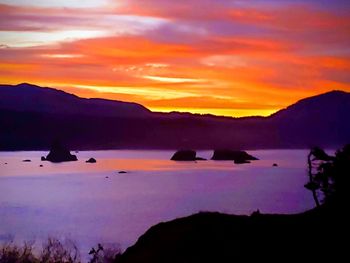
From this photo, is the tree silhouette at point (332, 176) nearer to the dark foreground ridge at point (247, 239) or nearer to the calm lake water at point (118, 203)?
the dark foreground ridge at point (247, 239)

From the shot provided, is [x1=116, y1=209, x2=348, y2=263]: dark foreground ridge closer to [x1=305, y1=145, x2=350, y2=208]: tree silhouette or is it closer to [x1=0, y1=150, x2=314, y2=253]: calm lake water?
[x1=305, y1=145, x2=350, y2=208]: tree silhouette

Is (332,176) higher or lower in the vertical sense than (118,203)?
higher

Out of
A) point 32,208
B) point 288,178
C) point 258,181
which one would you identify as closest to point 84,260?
point 32,208

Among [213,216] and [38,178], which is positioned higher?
[213,216]

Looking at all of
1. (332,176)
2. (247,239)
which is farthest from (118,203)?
(247,239)

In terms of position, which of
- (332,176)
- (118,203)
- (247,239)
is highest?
(332,176)

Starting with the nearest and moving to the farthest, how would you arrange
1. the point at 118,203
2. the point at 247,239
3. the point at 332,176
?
the point at 247,239
the point at 332,176
the point at 118,203

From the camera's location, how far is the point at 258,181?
13312 cm

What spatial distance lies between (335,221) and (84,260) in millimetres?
31438

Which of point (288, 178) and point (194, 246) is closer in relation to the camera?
point (194, 246)

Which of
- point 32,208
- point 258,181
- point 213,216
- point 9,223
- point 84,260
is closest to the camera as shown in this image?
point 213,216

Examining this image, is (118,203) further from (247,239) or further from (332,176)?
(247,239)

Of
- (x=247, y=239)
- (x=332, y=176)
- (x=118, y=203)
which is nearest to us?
(x=247, y=239)

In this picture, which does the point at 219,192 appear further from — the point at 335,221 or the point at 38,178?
the point at 335,221
